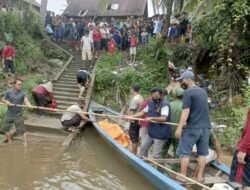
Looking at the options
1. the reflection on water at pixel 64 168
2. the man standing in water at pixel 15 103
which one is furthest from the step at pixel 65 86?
the man standing in water at pixel 15 103

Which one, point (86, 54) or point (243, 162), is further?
point (86, 54)

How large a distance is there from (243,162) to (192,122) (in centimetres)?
137

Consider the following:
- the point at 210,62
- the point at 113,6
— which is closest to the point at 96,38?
the point at 210,62

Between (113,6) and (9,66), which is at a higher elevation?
(113,6)

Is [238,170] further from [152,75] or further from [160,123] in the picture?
[152,75]

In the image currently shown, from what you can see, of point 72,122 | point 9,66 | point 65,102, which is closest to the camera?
point 72,122

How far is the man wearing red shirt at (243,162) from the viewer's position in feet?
19.1

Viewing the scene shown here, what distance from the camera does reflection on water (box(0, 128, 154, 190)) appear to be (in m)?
8.17

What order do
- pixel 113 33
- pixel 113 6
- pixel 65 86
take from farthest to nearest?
pixel 113 6, pixel 113 33, pixel 65 86

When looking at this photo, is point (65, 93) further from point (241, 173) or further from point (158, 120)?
point (241, 173)

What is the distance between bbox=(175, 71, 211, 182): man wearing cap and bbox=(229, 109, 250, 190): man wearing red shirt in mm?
878

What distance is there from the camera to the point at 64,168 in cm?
920

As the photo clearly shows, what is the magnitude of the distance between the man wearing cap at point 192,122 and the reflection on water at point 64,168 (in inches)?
55.0

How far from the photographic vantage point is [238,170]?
6.25 metres
